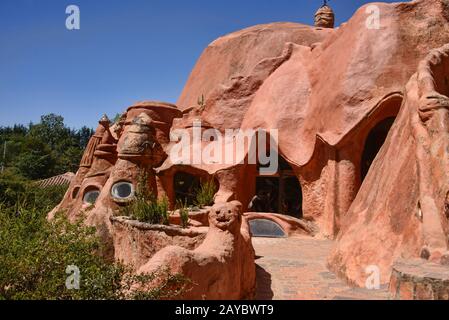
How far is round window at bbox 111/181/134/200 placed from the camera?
34.4 feet

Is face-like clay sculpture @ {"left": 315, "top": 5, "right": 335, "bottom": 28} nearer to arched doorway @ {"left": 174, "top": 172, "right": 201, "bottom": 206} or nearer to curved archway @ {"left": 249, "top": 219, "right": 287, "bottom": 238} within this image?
arched doorway @ {"left": 174, "top": 172, "right": 201, "bottom": 206}

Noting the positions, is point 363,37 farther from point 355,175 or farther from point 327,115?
point 355,175

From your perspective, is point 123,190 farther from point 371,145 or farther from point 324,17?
point 324,17

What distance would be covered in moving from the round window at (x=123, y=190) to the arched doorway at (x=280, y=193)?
5.19m

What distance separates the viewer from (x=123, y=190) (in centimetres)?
1060

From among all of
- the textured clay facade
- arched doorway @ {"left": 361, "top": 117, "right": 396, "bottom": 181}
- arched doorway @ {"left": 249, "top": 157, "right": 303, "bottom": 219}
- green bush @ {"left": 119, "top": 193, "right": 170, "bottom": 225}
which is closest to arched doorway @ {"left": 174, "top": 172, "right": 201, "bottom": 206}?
the textured clay facade

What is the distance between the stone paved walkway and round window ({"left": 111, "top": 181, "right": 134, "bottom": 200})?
361 centimetres

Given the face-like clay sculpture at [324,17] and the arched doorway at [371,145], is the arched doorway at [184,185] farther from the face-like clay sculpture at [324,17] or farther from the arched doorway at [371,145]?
the face-like clay sculpture at [324,17]

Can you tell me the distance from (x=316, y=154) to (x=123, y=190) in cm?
584

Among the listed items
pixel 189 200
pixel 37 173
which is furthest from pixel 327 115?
pixel 37 173

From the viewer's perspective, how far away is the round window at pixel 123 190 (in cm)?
1049

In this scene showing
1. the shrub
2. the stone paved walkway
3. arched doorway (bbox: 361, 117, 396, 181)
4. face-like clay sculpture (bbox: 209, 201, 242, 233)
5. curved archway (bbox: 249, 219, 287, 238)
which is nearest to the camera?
the shrub

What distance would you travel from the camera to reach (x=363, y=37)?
11.8m

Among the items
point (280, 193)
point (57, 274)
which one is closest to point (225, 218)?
point (57, 274)
